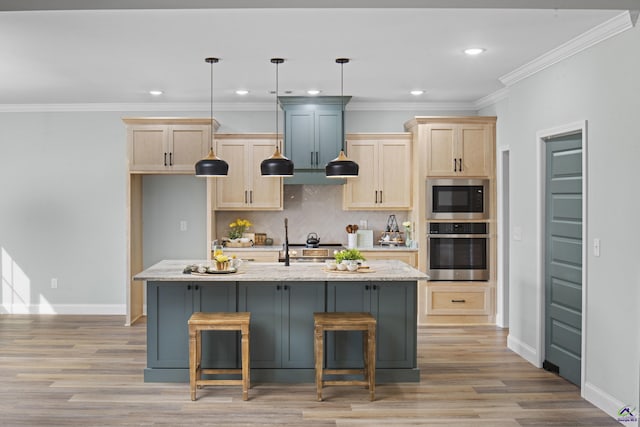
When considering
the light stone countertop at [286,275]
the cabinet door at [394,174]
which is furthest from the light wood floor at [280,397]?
the cabinet door at [394,174]

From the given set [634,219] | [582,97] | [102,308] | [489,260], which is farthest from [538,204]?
[102,308]

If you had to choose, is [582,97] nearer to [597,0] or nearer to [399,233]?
[597,0]

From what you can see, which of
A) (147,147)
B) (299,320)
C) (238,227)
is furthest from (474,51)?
(147,147)

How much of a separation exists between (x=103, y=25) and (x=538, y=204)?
146 inches

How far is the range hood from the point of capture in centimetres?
698

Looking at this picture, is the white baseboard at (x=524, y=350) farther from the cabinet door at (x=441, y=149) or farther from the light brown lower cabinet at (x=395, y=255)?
the cabinet door at (x=441, y=149)

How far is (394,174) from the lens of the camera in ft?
23.8

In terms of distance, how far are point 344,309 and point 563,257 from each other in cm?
180

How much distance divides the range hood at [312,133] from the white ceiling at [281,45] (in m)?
Result: 0.30

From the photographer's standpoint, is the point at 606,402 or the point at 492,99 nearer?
the point at 606,402

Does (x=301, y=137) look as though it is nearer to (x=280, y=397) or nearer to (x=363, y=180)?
(x=363, y=180)

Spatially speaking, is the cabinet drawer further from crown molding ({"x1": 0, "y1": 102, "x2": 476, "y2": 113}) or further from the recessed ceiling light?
the recessed ceiling light

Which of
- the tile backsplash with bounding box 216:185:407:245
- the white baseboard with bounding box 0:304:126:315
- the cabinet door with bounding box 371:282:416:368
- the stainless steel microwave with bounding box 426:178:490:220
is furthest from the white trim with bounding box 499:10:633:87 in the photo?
the white baseboard with bounding box 0:304:126:315

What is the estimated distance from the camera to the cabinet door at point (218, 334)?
4.81 m
